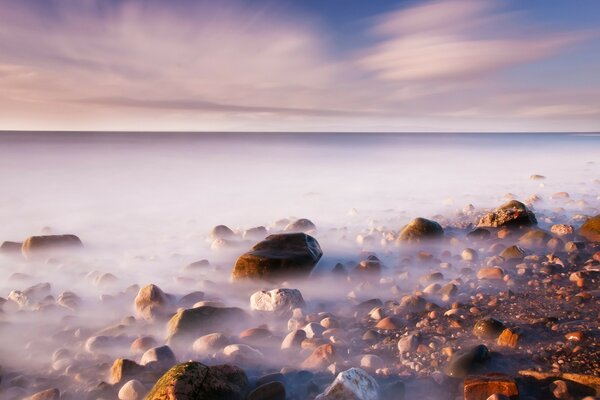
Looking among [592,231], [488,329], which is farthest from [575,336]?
[592,231]

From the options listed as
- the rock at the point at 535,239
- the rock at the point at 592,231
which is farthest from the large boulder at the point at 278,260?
the rock at the point at 592,231

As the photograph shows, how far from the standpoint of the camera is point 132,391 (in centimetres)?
351

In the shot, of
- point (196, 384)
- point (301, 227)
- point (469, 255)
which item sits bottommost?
point (301, 227)

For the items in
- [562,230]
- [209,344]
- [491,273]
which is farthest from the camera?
[562,230]

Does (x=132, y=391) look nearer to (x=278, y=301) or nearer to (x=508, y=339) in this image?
(x=278, y=301)

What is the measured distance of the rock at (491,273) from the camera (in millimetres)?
5910

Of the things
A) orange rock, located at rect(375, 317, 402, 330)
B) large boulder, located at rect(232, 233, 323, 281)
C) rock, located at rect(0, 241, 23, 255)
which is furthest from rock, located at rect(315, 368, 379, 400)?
rock, located at rect(0, 241, 23, 255)

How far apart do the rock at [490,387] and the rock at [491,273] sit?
9.34 feet

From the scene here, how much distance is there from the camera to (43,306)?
5723 millimetres

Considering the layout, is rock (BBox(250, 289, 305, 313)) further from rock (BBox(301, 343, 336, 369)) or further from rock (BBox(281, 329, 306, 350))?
rock (BBox(301, 343, 336, 369))

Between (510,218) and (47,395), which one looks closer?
(47,395)

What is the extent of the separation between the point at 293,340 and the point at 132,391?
160 cm

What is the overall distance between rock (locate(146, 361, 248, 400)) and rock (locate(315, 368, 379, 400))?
70 centimetres

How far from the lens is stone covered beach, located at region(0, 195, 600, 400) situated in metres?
3.52
